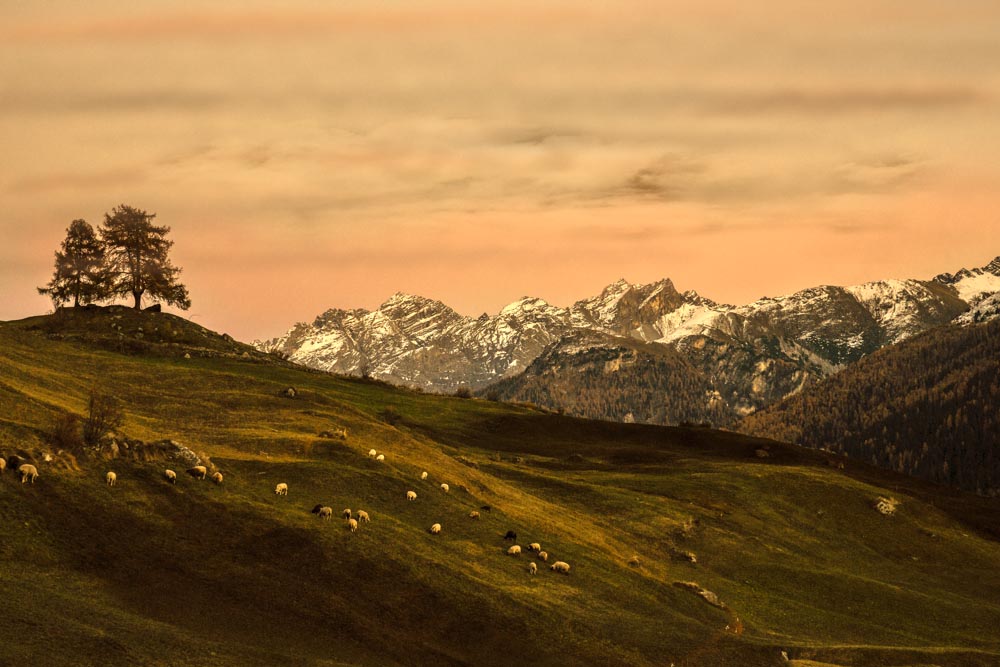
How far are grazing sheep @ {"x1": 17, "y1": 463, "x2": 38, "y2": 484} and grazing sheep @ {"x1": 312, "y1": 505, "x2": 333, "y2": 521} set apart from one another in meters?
17.3

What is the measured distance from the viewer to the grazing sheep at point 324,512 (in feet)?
195

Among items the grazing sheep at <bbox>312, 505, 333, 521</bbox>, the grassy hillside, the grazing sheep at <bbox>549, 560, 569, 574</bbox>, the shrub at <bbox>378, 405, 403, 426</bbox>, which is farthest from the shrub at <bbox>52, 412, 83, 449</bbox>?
the shrub at <bbox>378, 405, 403, 426</bbox>

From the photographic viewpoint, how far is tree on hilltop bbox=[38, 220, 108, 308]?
160 meters

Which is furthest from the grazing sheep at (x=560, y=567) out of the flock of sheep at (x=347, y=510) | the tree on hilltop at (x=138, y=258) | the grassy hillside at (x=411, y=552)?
the tree on hilltop at (x=138, y=258)

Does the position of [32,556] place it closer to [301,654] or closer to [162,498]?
[162,498]

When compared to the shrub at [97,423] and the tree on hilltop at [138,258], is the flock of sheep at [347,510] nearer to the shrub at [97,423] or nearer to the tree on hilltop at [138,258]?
the shrub at [97,423]

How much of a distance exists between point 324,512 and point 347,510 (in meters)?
2.00

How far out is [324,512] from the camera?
59281mm

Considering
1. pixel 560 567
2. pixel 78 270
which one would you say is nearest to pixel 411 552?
pixel 560 567

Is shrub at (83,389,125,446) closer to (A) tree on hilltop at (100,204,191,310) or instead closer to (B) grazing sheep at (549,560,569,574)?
(B) grazing sheep at (549,560,569,574)

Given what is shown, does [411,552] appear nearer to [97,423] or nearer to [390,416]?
[97,423]

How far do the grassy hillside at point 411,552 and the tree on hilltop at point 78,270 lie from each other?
2499 cm

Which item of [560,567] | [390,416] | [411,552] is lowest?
[560,567]

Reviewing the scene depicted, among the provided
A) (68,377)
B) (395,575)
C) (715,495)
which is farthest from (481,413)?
(395,575)
